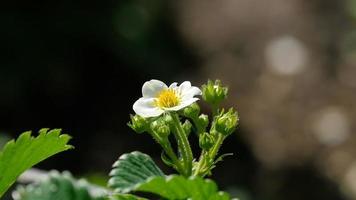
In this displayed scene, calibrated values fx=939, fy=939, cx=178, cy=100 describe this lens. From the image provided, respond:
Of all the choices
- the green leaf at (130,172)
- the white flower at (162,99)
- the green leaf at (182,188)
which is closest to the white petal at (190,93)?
the white flower at (162,99)

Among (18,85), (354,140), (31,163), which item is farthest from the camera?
A: (354,140)

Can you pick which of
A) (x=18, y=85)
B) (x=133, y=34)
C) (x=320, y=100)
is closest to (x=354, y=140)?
(x=320, y=100)

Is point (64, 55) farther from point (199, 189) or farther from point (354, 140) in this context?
point (199, 189)

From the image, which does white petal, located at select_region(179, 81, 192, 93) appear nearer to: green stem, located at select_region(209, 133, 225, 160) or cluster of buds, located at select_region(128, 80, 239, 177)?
cluster of buds, located at select_region(128, 80, 239, 177)

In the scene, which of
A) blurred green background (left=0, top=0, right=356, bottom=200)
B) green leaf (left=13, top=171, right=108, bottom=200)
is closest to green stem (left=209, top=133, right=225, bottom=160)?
green leaf (left=13, top=171, right=108, bottom=200)

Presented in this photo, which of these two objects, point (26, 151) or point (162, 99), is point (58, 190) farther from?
point (162, 99)

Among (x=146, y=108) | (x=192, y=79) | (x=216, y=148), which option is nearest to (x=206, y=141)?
(x=216, y=148)

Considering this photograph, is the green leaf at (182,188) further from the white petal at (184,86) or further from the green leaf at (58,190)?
the white petal at (184,86)
